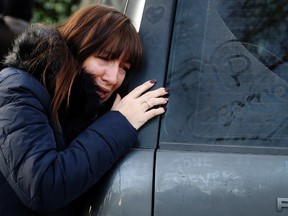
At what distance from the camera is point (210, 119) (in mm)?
1960

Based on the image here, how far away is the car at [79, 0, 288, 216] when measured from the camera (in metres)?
1.83

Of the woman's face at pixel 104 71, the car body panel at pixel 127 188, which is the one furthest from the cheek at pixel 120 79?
the car body panel at pixel 127 188

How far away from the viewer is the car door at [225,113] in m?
1.83

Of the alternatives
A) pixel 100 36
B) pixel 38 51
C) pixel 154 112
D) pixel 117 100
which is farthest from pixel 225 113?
pixel 38 51

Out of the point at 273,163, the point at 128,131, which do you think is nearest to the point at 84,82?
the point at 128,131

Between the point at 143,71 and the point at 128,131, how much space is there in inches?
8.9

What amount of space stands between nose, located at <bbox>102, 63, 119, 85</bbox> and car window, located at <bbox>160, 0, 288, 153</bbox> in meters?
0.20

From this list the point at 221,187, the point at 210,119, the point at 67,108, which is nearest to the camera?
the point at 221,187

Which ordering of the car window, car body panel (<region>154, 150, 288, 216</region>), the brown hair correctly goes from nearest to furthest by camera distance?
car body panel (<region>154, 150, 288, 216</region>)
the car window
the brown hair

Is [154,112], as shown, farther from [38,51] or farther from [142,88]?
[38,51]

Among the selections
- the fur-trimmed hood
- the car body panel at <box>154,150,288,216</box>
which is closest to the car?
the car body panel at <box>154,150,288,216</box>

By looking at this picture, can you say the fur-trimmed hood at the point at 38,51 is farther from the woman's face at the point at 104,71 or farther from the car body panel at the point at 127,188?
the car body panel at the point at 127,188

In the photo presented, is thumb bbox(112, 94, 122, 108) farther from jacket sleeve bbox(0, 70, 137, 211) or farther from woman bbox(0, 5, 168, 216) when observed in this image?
jacket sleeve bbox(0, 70, 137, 211)

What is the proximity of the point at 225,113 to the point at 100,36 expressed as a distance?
1.66ft
